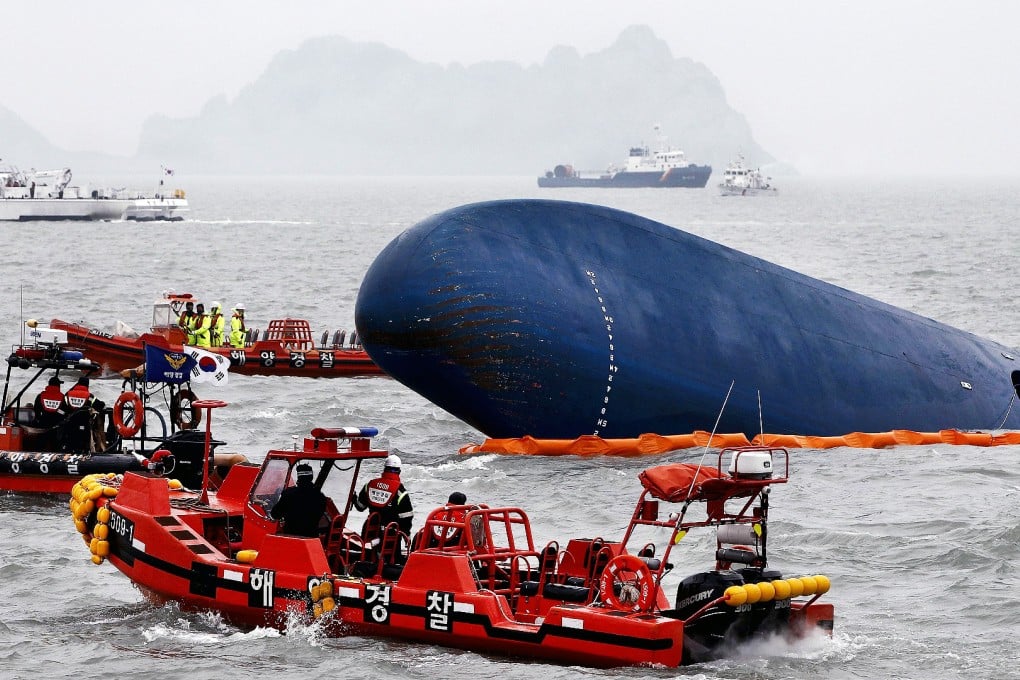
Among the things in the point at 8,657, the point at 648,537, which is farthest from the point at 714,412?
the point at 8,657

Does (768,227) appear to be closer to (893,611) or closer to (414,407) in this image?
(414,407)

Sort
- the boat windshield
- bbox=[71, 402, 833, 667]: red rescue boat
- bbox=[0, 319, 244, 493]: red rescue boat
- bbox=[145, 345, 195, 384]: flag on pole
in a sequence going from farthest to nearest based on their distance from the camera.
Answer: bbox=[0, 319, 244, 493]: red rescue boat
bbox=[145, 345, 195, 384]: flag on pole
the boat windshield
bbox=[71, 402, 833, 667]: red rescue boat

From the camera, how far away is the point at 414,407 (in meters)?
33.9

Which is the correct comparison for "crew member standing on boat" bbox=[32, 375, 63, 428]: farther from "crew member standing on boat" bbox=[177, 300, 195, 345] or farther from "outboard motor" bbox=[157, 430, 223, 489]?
"crew member standing on boat" bbox=[177, 300, 195, 345]

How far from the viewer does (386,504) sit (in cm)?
1634

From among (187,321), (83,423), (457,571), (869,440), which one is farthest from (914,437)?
(187,321)

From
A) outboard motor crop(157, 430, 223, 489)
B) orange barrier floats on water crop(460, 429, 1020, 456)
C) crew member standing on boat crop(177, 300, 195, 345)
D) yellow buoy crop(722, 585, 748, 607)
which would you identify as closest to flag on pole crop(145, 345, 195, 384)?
outboard motor crop(157, 430, 223, 489)

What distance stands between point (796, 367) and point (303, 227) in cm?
10070

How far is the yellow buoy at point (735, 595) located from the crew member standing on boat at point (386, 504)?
4.12 m

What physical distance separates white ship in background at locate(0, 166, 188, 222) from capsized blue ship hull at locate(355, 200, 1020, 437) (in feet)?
313

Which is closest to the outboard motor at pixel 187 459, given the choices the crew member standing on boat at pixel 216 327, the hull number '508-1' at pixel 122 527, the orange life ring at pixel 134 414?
the orange life ring at pixel 134 414

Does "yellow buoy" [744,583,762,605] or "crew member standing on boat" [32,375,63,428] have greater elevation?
"yellow buoy" [744,583,762,605]

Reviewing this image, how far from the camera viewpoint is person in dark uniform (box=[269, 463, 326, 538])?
53.0 feet

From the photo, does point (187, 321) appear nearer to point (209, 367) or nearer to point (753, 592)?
point (209, 367)
